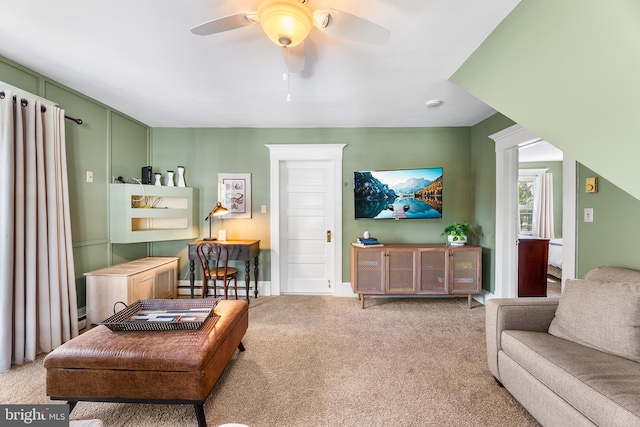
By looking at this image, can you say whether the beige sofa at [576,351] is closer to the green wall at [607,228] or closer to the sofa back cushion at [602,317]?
the sofa back cushion at [602,317]

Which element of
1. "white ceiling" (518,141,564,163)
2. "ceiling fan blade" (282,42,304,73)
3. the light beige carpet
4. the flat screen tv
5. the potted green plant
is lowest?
the light beige carpet

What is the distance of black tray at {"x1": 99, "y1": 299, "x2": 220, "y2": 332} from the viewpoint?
175 cm

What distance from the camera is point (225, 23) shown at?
4.72 feet

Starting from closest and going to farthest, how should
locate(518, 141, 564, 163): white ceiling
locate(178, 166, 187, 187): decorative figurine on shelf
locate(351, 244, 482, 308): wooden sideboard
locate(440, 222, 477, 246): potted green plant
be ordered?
1. locate(351, 244, 482, 308): wooden sideboard
2. locate(440, 222, 477, 246): potted green plant
3. locate(178, 166, 187, 187): decorative figurine on shelf
4. locate(518, 141, 564, 163): white ceiling

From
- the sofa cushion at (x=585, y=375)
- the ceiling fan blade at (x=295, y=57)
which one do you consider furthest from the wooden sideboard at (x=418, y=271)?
the ceiling fan blade at (x=295, y=57)

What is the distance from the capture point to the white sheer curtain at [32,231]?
2.08m

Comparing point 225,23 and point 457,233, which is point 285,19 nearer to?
point 225,23

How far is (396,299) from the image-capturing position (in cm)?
374

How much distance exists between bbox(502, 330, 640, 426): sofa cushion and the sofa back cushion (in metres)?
0.06

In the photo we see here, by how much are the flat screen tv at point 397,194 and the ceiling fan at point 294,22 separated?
235 cm

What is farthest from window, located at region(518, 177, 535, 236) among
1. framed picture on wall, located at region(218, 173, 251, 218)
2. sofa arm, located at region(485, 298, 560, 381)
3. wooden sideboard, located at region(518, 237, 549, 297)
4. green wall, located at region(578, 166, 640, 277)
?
framed picture on wall, located at region(218, 173, 251, 218)

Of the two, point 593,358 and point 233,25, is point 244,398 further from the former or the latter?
point 233,25

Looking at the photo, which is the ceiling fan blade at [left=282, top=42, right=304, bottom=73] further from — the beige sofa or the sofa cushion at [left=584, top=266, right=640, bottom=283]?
the sofa cushion at [left=584, top=266, right=640, bottom=283]

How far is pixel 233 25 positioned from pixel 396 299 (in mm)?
3470
